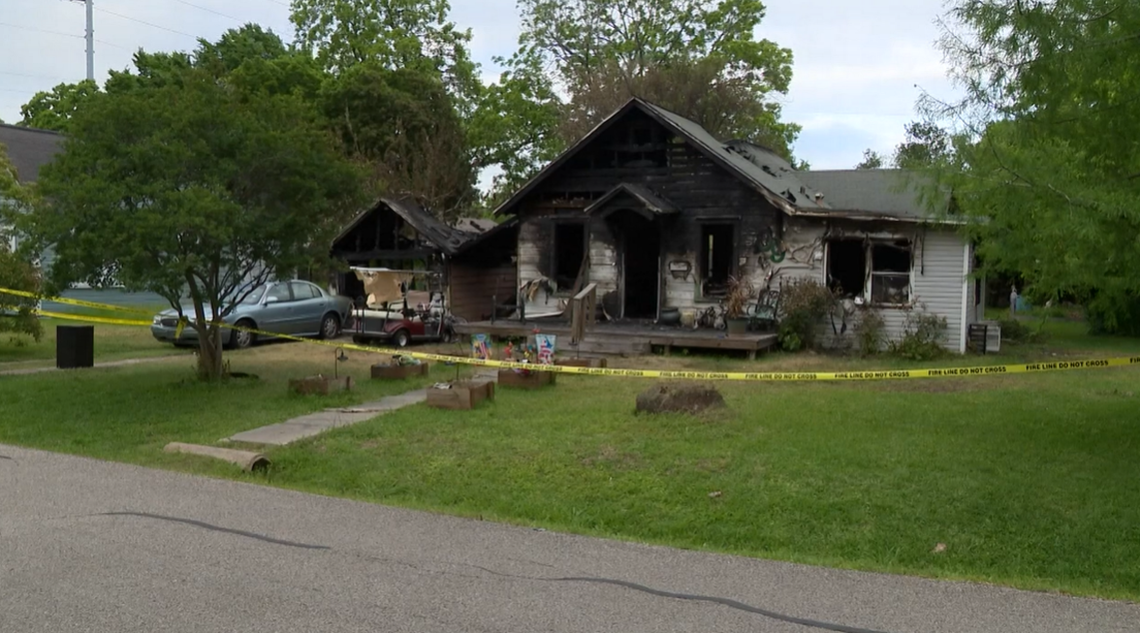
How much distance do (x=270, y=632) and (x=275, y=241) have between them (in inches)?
386

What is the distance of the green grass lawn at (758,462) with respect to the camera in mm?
7500

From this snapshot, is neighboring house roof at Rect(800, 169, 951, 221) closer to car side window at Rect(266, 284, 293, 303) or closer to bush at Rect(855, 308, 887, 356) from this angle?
bush at Rect(855, 308, 887, 356)

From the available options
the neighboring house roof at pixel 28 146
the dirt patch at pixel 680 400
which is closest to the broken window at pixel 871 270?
the dirt patch at pixel 680 400

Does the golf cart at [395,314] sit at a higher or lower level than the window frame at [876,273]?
lower

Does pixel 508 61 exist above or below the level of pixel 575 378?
above

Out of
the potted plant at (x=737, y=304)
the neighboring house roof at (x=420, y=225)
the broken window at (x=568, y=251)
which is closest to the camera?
the potted plant at (x=737, y=304)

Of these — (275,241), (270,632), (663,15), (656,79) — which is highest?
(663,15)

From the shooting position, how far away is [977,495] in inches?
323

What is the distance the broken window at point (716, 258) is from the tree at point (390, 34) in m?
25.1

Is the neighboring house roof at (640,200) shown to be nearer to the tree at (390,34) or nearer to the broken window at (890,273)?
the broken window at (890,273)

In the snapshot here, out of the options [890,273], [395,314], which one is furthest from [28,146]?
[890,273]

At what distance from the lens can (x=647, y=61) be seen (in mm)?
43094

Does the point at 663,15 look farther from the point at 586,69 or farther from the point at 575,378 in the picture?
the point at 575,378

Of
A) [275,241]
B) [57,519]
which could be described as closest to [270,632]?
[57,519]
